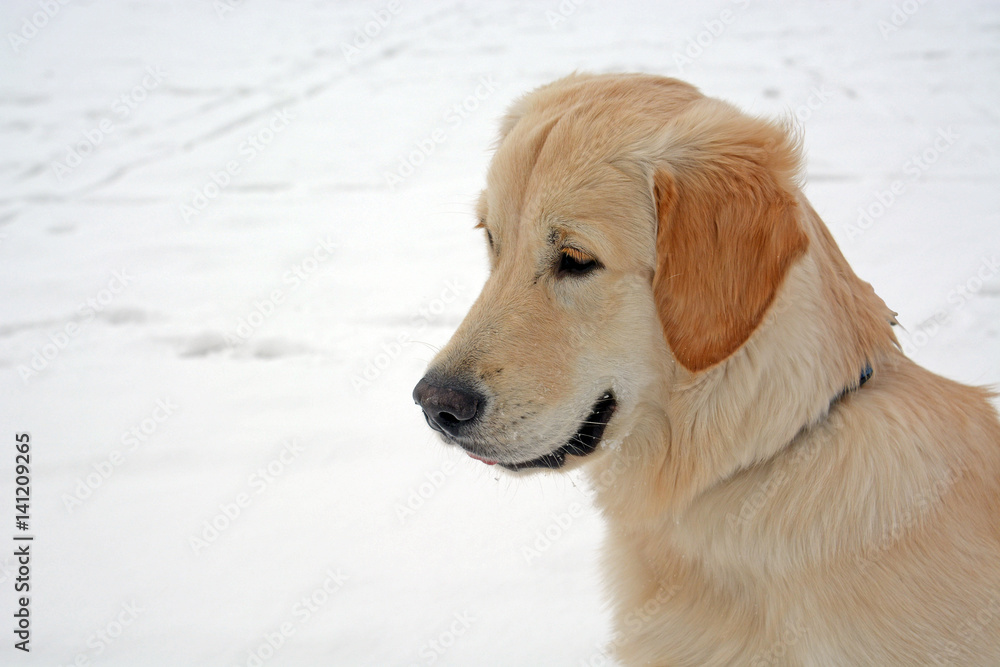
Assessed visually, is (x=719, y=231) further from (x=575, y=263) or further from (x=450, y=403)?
(x=450, y=403)

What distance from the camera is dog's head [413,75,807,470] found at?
1874 mm

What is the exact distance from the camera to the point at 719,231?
1.88m

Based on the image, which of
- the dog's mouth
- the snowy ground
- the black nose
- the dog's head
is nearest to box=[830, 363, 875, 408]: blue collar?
the dog's head

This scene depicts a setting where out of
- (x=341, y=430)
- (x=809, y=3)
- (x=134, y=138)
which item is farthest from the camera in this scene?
(x=809, y=3)

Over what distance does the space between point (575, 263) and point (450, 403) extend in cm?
51

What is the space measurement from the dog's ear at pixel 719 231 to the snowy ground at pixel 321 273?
1.18 metres

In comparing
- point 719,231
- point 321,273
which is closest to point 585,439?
point 719,231

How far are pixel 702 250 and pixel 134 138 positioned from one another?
21.7ft

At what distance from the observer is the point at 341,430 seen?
4.01 m

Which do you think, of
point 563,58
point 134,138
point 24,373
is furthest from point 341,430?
point 563,58

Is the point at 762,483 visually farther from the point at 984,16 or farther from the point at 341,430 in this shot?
the point at 984,16

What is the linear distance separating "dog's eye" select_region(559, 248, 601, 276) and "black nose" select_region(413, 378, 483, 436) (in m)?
0.43

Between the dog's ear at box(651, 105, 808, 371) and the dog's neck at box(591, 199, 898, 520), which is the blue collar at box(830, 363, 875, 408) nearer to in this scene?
the dog's neck at box(591, 199, 898, 520)

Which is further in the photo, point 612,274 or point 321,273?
point 321,273
